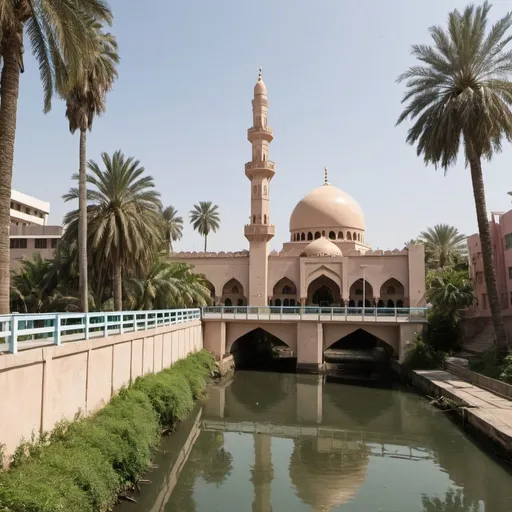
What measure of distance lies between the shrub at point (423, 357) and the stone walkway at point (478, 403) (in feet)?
5.13

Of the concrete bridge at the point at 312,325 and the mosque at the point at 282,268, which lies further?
the mosque at the point at 282,268

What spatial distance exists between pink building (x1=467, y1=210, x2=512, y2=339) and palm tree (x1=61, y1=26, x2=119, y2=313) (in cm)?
1979

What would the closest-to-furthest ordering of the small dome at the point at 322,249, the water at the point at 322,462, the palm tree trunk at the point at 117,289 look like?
1. the water at the point at 322,462
2. the palm tree trunk at the point at 117,289
3. the small dome at the point at 322,249

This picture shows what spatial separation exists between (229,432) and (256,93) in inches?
1157

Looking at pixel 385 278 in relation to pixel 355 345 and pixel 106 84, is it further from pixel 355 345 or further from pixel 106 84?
pixel 106 84

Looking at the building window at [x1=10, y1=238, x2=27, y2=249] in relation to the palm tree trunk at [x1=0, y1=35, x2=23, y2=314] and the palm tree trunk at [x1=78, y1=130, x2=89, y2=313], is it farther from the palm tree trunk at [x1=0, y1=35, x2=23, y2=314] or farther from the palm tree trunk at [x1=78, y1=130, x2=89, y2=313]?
the palm tree trunk at [x1=0, y1=35, x2=23, y2=314]

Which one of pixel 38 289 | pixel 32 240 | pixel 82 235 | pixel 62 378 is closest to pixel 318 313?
pixel 38 289

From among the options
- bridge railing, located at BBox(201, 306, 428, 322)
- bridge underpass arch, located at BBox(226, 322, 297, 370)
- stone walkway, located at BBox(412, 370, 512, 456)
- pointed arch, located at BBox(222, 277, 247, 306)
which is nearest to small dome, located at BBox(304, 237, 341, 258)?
pointed arch, located at BBox(222, 277, 247, 306)

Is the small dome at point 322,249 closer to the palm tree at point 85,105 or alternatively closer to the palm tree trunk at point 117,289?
the palm tree trunk at point 117,289

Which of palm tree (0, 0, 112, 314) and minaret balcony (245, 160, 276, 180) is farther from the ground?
minaret balcony (245, 160, 276, 180)

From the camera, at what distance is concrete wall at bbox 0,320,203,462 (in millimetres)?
8062

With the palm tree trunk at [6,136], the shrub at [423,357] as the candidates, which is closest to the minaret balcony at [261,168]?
the shrub at [423,357]

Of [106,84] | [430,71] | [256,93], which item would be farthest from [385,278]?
[106,84]

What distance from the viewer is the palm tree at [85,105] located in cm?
1775
